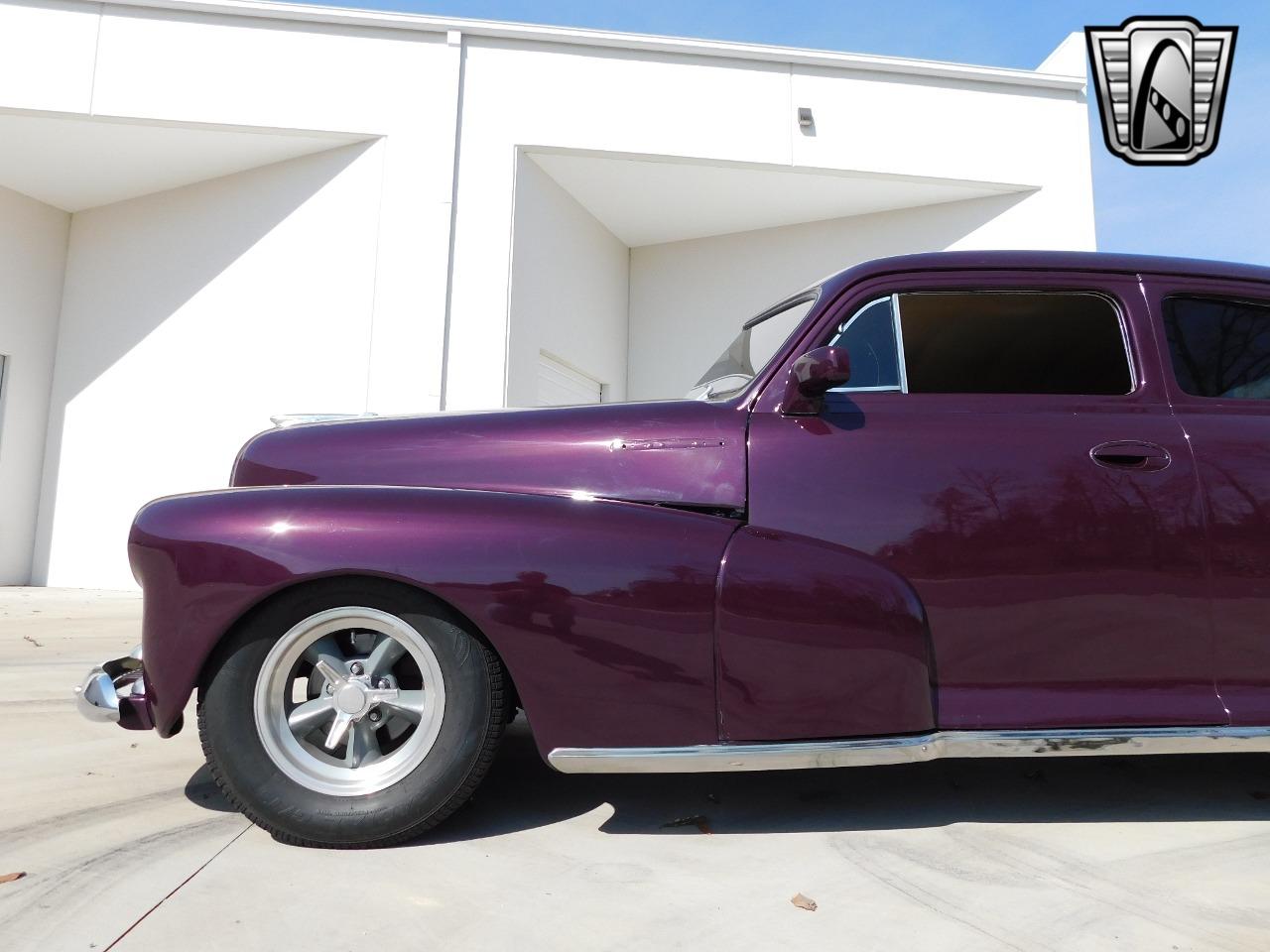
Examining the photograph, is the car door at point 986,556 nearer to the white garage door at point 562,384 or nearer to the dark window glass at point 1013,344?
the dark window glass at point 1013,344

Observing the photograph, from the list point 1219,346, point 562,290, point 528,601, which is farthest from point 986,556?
point 562,290

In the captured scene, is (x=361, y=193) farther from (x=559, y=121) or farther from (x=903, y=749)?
(x=903, y=749)

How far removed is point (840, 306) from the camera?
2.75m

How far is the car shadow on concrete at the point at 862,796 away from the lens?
2557mm

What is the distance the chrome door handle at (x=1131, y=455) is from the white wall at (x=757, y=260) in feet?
28.7

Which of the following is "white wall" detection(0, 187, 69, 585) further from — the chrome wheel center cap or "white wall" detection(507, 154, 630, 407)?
the chrome wheel center cap

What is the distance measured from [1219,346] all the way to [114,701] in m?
3.40

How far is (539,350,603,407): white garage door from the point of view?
404 inches

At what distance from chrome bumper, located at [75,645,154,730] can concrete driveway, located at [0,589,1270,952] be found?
304mm

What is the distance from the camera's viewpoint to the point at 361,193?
9484 mm

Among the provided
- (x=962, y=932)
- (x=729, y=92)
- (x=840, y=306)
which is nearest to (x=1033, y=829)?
(x=962, y=932)

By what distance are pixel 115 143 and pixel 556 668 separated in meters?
9.69

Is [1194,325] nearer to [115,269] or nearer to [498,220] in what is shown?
[498,220]

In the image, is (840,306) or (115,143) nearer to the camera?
(840,306)
